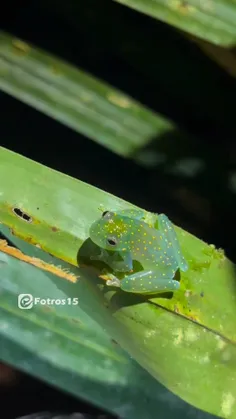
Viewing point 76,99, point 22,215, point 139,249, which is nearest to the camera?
point 22,215

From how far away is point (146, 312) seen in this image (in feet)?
1.98

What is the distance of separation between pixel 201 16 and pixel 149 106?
0.72 ft

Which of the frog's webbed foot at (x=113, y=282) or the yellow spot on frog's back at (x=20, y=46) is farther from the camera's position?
the yellow spot on frog's back at (x=20, y=46)

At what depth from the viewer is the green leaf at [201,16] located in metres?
0.73

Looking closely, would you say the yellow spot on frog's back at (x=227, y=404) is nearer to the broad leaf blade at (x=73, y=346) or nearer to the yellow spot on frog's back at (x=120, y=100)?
the broad leaf blade at (x=73, y=346)

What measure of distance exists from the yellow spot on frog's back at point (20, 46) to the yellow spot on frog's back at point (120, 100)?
0.52 feet

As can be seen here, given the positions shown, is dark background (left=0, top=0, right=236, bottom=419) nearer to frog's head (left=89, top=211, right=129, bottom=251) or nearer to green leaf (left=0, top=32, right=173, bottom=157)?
green leaf (left=0, top=32, right=173, bottom=157)

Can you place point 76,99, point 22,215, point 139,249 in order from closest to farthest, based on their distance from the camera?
point 22,215, point 139,249, point 76,99

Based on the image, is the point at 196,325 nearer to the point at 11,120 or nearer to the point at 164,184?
the point at 164,184

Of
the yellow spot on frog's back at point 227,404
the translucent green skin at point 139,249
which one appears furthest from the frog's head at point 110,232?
the yellow spot on frog's back at point 227,404

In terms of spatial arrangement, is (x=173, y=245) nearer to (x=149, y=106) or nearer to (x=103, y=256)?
(x=103, y=256)

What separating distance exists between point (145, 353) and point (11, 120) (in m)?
0.58

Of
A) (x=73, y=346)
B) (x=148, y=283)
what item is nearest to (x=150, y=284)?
(x=148, y=283)

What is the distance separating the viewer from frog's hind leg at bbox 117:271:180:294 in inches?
24.2
